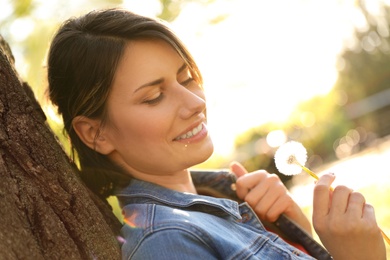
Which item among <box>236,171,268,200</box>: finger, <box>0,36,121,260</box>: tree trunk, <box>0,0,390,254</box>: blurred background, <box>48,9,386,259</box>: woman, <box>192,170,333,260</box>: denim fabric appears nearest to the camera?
<box>0,36,121,260</box>: tree trunk

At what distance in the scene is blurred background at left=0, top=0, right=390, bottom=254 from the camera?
4.02 meters

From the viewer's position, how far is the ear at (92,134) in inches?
93.5

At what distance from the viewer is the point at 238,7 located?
4395mm

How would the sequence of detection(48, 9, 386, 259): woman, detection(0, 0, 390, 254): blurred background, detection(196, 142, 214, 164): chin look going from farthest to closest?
1. detection(0, 0, 390, 254): blurred background
2. detection(196, 142, 214, 164): chin
3. detection(48, 9, 386, 259): woman

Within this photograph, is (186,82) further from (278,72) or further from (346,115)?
(346,115)

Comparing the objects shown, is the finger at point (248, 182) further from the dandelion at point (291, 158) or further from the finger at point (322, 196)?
the finger at point (322, 196)

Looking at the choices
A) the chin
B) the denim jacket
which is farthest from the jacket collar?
the chin

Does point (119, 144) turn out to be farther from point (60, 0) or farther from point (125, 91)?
point (60, 0)

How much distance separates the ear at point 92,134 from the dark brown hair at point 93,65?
25 mm

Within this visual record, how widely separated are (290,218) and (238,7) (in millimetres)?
2034

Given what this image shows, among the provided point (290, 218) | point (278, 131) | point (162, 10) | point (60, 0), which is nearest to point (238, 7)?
point (162, 10)

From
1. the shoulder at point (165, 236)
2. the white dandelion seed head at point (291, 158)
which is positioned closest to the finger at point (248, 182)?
the white dandelion seed head at point (291, 158)

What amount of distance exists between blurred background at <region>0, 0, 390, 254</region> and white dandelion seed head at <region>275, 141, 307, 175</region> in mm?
464

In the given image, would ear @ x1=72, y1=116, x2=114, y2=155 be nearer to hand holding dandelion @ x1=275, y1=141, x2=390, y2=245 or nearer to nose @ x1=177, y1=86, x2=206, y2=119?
nose @ x1=177, y1=86, x2=206, y2=119
